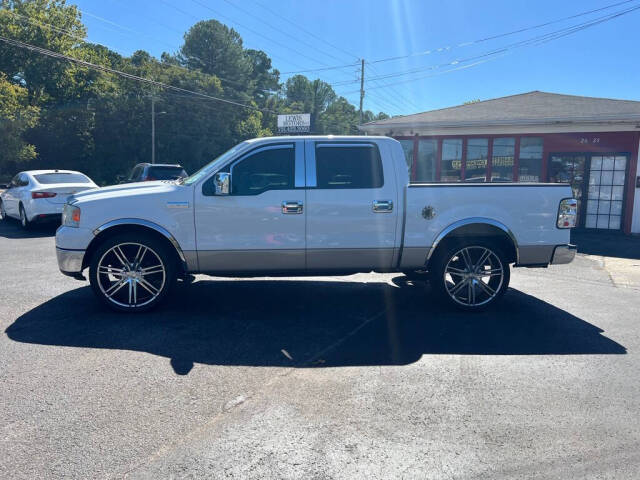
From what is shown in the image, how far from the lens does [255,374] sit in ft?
13.3

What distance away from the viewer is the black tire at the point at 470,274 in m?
5.89

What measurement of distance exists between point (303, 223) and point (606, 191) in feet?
39.9

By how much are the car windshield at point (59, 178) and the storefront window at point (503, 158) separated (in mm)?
11909

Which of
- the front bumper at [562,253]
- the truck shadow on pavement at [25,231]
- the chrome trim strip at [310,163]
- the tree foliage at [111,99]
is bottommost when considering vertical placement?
the truck shadow on pavement at [25,231]

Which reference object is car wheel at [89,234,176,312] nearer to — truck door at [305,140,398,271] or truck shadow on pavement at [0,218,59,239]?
truck door at [305,140,398,271]

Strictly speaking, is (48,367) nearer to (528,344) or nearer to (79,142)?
(528,344)

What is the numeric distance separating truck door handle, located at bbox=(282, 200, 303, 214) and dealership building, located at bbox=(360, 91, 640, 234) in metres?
11.0

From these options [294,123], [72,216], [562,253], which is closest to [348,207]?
[562,253]

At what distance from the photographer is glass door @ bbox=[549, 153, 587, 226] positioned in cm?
1461

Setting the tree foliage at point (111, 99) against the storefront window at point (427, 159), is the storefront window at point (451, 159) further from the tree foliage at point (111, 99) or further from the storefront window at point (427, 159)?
the tree foliage at point (111, 99)

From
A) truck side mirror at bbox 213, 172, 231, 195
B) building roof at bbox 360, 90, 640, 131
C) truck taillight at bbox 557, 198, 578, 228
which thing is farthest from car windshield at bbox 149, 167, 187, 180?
truck taillight at bbox 557, 198, 578, 228

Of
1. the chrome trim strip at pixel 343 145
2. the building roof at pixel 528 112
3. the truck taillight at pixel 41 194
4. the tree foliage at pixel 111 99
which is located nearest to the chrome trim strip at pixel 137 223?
the chrome trim strip at pixel 343 145

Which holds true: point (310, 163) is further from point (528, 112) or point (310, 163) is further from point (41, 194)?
point (528, 112)

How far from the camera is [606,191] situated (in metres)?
14.3
